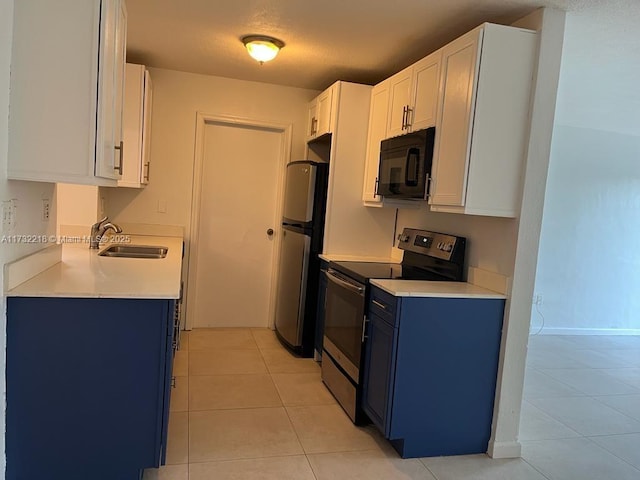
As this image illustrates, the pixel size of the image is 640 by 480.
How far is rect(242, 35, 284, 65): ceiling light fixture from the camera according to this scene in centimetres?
313

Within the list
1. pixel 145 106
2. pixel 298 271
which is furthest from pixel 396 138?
pixel 145 106

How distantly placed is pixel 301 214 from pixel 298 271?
0.46 m

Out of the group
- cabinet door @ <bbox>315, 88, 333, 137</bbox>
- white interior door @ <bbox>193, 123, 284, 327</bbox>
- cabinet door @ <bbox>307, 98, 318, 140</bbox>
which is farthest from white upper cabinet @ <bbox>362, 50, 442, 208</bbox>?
white interior door @ <bbox>193, 123, 284, 327</bbox>

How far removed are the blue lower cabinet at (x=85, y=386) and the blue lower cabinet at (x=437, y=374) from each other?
1091 mm

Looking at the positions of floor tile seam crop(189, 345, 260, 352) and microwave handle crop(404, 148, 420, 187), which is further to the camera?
floor tile seam crop(189, 345, 260, 352)

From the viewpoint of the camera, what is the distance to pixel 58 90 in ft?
6.03

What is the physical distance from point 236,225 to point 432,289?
2530 mm

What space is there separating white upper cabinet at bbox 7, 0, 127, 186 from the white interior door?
2.53 meters

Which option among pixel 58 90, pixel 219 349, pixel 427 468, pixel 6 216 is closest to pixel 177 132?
pixel 219 349

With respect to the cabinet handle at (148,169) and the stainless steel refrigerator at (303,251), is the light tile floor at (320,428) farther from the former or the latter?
the cabinet handle at (148,169)

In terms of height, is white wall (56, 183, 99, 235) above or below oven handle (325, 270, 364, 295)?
above

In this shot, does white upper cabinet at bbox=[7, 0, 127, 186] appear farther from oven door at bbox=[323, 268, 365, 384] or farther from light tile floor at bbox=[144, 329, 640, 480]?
oven door at bbox=[323, 268, 365, 384]

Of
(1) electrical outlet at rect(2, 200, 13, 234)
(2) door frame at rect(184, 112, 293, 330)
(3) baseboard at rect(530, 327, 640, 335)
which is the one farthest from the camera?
(3) baseboard at rect(530, 327, 640, 335)

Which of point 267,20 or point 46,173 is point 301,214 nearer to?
point 267,20
